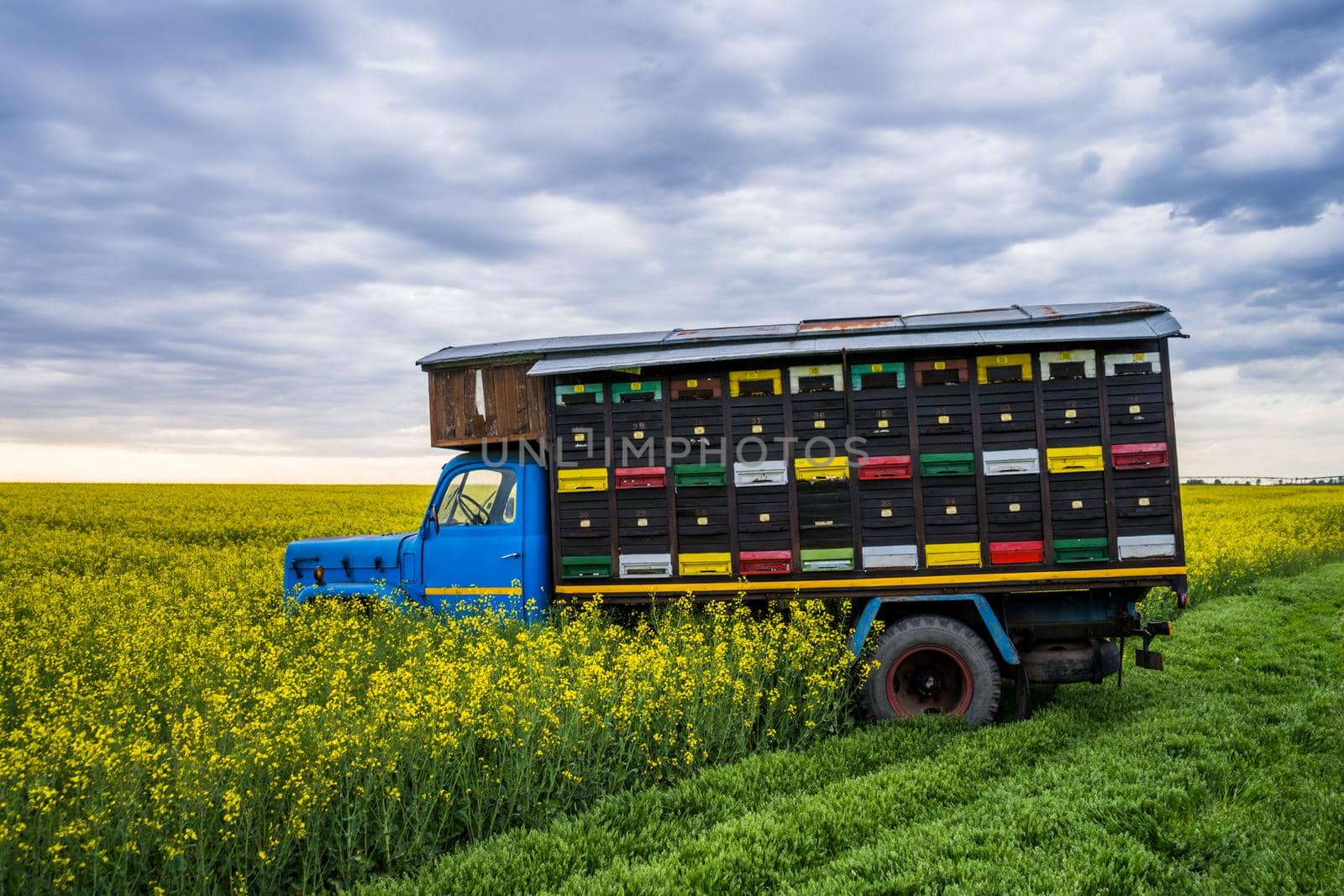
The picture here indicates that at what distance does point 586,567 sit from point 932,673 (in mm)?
3591

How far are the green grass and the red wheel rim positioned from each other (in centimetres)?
52

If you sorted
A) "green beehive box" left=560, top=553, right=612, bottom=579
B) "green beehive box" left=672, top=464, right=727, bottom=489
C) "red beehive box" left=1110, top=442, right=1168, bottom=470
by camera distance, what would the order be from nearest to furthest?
"red beehive box" left=1110, top=442, right=1168, bottom=470 < "green beehive box" left=672, top=464, right=727, bottom=489 < "green beehive box" left=560, top=553, right=612, bottom=579

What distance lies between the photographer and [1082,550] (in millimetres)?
7602

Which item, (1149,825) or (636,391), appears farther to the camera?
(636,391)

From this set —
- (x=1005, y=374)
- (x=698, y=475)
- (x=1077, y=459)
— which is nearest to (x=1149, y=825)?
(x=1077, y=459)

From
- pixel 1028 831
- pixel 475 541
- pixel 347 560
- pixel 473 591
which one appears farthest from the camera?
pixel 347 560

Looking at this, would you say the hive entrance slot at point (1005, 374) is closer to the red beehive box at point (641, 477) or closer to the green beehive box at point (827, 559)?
the green beehive box at point (827, 559)

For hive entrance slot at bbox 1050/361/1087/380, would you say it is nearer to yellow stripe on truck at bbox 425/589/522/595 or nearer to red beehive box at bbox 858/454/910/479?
red beehive box at bbox 858/454/910/479

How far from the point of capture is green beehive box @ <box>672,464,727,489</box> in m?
8.12

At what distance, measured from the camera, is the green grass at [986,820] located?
4621mm

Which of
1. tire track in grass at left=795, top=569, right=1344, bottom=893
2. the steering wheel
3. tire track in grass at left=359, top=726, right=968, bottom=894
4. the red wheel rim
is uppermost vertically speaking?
the steering wheel

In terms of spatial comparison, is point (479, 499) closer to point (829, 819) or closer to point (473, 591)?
A: point (473, 591)

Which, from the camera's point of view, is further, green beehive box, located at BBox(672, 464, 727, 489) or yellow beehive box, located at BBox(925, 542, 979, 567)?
green beehive box, located at BBox(672, 464, 727, 489)

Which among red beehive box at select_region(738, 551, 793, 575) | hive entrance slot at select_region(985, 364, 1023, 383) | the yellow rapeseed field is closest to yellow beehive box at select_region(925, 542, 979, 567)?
the yellow rapeseed field
